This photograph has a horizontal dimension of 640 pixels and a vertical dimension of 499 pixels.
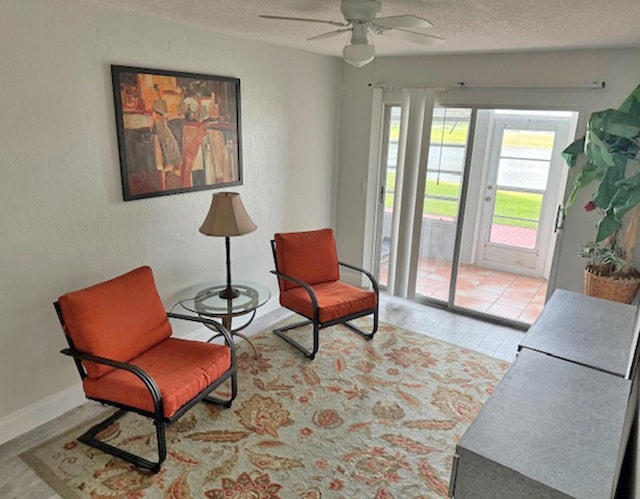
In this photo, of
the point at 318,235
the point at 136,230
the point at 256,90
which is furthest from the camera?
the point at 318,235

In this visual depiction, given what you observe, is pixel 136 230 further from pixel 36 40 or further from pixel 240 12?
pixel 240 12

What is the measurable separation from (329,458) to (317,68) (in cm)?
349

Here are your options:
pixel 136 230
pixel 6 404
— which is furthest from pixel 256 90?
pixel 6 404

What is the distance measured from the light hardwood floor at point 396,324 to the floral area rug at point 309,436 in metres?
0.08

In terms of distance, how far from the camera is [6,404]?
2.57 metres

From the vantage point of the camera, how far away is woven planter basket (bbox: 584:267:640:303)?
10.9ft

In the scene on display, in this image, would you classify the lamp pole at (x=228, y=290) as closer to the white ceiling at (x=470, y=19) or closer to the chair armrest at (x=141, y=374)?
the chair armrest at (x=141, y=374)

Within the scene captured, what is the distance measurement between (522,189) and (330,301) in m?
2.47

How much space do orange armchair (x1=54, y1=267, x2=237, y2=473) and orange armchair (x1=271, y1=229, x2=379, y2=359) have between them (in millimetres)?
871

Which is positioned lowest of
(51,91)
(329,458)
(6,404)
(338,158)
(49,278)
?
(329,458)

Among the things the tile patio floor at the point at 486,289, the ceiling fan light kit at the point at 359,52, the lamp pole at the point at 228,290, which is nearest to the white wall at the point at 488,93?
the tile patio floor at the point at 486,289

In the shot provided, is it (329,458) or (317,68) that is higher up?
(317,68)

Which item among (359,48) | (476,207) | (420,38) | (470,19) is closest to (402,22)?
(359,48)

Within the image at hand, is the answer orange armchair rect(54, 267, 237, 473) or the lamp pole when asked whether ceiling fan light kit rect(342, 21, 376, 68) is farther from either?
orange armchair rect(54, 267, 237, 473)
